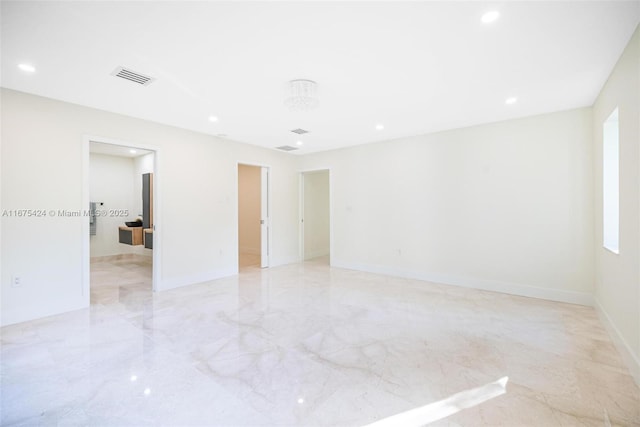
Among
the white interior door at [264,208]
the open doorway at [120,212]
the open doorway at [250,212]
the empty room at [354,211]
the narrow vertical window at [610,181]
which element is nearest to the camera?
the empty room at [354,211]

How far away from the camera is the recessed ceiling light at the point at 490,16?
77.5 inches

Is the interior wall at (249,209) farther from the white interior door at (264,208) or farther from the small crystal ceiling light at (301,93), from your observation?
the small crystal ceiling light at (301,93)

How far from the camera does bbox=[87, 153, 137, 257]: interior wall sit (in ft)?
21.9

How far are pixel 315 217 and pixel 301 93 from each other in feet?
15.1

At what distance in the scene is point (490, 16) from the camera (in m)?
2.00

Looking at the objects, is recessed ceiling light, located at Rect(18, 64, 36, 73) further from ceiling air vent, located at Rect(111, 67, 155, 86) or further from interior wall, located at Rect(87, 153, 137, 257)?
interior wall, located at Rect(87, 153, 137, 257)

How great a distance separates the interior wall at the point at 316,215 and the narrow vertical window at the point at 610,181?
5030 mm

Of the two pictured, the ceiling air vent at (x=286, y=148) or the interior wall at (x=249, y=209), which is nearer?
the ceiling air vent at (x=286, y=148)

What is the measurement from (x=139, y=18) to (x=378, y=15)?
170cm

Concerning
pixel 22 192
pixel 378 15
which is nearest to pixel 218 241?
pixel 22 192

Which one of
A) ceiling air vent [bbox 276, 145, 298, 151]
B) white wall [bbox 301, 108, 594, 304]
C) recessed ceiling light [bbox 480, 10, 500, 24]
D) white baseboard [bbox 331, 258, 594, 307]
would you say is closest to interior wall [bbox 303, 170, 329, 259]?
ceiling air vent [bbox 276, 145, 298, 151]

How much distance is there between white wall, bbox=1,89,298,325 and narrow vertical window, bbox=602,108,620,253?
5567 millimetres

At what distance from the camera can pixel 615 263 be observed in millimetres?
2719

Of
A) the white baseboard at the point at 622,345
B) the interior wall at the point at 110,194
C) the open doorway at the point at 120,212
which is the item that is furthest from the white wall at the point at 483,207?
the interior wall at the point at 110,194
